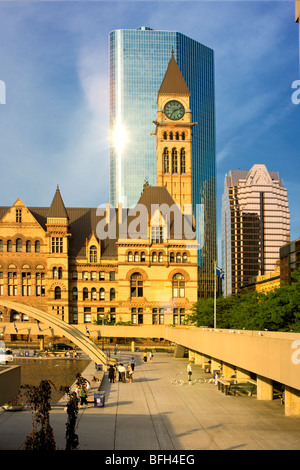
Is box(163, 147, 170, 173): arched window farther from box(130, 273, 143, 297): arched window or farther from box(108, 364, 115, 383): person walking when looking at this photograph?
box(108, 364, 115, 383): person walking

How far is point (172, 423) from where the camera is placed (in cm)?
3023

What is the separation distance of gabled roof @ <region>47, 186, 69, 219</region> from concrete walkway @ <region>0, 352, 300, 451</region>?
61444mm

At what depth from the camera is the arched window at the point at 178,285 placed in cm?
10175

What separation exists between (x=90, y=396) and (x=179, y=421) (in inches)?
361

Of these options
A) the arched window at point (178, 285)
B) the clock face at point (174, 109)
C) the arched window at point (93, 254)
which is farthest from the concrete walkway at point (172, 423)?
the clock face at point (174, 109)

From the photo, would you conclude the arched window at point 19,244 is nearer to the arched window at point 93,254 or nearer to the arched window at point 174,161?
the arched window at point 93,254

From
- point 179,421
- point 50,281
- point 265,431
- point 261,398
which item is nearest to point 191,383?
point 261,398

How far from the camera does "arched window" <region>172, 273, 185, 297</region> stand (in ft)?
334

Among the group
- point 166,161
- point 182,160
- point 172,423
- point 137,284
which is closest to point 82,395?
point 172,423

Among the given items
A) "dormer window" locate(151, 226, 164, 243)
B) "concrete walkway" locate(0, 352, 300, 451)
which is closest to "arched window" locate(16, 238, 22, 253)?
"dormer window" locate(151, 226, 164, 243)

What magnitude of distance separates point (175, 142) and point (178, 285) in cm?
3188

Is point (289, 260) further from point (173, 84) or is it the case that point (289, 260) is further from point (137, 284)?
point (173, 84)

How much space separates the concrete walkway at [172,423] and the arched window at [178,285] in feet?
186
